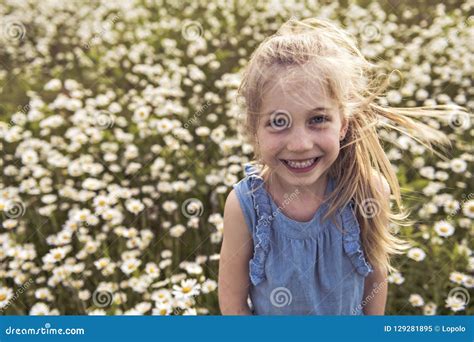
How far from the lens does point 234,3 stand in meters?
4.34

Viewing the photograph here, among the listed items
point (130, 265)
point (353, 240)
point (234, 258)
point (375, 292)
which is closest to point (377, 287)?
point (375, 292)

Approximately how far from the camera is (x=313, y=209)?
1494 millimetres

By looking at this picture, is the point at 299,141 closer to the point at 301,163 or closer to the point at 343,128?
the point at 301,163

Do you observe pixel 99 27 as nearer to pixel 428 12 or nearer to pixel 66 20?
pixel 66 20

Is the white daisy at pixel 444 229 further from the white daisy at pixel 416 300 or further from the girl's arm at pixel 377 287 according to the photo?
the girl's arm at pixel 377 287

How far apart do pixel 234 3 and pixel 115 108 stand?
1.70 meters

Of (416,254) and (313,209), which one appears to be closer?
(313,209)

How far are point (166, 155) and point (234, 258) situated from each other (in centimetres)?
138

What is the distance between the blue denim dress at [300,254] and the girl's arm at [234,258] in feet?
0.08

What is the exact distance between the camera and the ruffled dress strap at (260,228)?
1.46 metres

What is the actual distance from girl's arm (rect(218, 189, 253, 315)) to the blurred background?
29cm

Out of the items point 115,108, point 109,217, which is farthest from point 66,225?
point 115,108

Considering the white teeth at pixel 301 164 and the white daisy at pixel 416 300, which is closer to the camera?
the white teeth at pixel 301 164

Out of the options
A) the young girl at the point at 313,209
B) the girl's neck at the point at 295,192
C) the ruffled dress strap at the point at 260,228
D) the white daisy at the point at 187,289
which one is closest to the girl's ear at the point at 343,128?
the young girl at the point at 313,209
